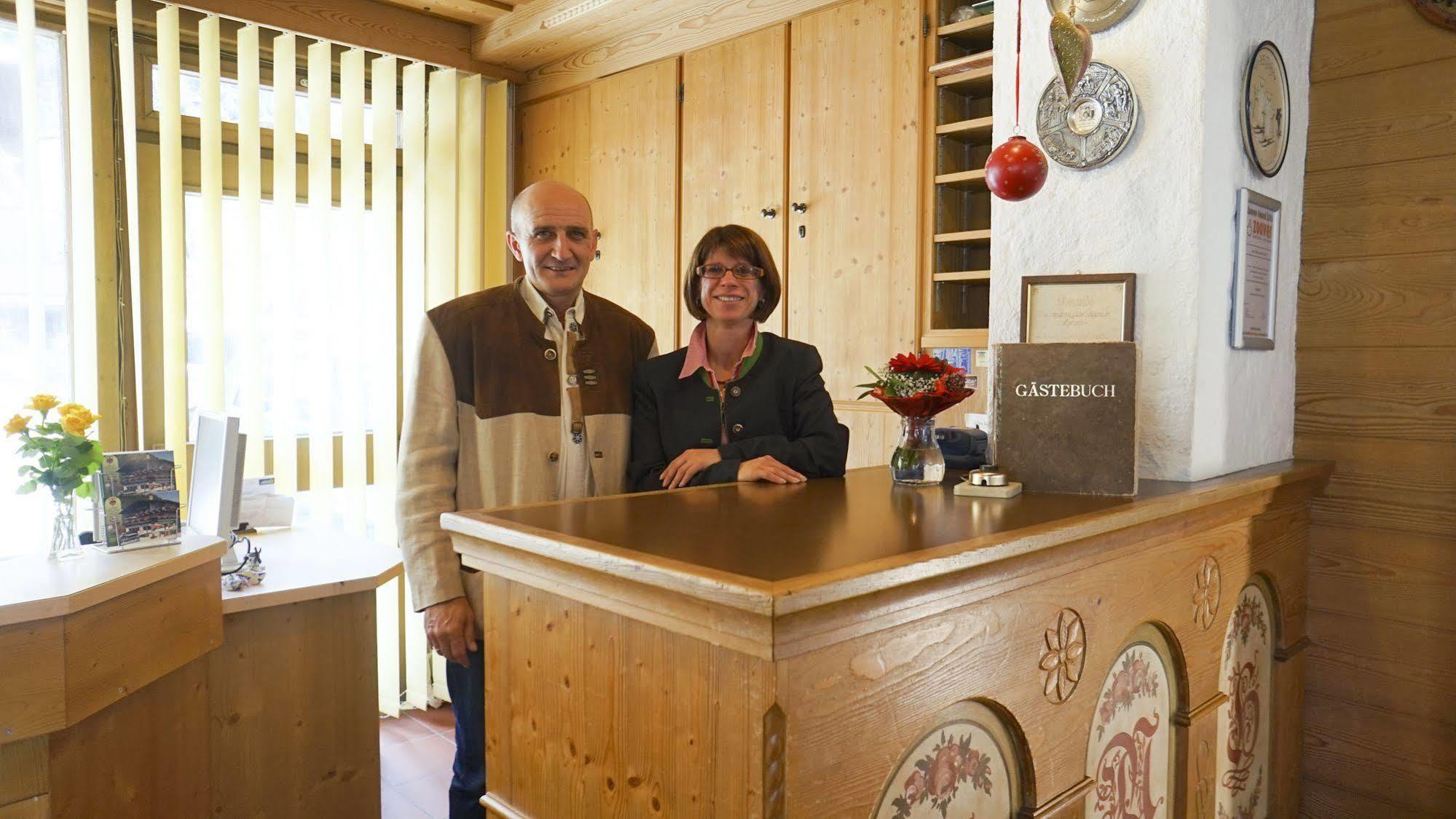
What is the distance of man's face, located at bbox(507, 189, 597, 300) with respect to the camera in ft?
6.42

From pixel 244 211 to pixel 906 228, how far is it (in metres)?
2.36

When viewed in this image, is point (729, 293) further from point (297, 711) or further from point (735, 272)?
point (297, 711)

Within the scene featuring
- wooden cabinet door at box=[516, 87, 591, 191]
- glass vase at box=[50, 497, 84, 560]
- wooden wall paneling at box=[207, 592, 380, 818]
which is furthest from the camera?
wooden cabinet door at box=[516, 87, 591, 191]

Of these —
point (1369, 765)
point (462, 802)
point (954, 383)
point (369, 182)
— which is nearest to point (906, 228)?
point (954, 383)

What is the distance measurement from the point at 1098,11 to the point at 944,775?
1.43 meters

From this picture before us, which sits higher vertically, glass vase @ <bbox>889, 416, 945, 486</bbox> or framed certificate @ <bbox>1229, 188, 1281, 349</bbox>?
framed certificate @ <bbox>1229, 188, 1281, 349</bbox>

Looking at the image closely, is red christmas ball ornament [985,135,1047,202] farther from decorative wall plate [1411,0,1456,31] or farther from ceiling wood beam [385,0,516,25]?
ceiling wood beam [385,0,516,25]

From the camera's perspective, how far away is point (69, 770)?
5.78 feet

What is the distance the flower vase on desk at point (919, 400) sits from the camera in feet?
5.42

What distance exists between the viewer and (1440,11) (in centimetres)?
190

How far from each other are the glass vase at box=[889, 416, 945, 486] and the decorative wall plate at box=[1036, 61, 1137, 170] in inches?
24.4

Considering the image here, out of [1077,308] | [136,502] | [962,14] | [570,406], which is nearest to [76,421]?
[136,502]

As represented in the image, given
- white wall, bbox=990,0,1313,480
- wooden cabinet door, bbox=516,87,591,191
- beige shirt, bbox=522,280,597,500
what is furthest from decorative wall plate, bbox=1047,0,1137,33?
wooden cabinet door, bbox=516,87,591,191

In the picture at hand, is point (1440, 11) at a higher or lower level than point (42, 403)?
higher
